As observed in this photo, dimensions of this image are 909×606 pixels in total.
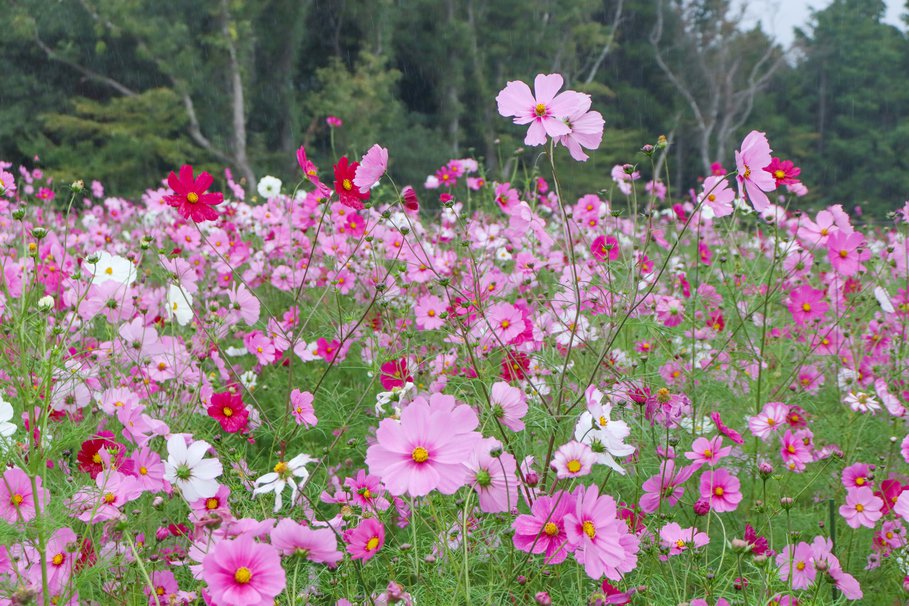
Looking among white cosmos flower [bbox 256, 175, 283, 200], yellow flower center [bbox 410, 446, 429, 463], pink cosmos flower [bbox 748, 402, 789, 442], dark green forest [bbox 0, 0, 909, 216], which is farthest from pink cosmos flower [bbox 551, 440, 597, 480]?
dark green forest [bbox 0, 0, 909, 216]

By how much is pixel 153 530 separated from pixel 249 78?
12407 mm

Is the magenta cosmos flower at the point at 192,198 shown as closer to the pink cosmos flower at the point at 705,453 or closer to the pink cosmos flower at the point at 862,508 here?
the pink cosmos flower at the point at 705,453

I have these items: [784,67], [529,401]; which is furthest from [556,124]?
[784,67]

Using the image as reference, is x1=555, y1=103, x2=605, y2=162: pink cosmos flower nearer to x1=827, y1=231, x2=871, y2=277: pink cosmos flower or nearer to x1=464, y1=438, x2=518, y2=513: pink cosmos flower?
x1=464, y1=438, x2=518, y2=513: pink cosmos flower

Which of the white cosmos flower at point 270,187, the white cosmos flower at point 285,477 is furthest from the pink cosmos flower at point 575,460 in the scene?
the white cosmos flower at point 270,187

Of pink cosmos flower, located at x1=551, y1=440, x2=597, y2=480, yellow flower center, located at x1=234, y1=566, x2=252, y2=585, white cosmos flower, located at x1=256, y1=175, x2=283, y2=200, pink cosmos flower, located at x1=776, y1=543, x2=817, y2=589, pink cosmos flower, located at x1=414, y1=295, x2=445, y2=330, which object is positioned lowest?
pink cosmos flower, located at x1=776, y1=543, x2=817, y2=589

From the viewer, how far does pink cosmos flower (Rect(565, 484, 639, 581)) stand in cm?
101

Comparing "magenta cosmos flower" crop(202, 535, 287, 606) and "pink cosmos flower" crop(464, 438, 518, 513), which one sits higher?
"pink cosmos flower" crop(464, 438, 518, 513)

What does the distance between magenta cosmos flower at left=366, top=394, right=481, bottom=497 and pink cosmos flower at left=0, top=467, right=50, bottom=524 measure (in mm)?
548

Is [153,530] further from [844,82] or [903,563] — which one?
[844,82]

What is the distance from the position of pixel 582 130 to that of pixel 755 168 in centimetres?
27

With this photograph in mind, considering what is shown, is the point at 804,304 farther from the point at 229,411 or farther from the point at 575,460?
the point at 229,411

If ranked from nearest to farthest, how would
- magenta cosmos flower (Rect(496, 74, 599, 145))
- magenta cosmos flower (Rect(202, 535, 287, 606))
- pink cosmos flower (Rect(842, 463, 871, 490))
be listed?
Result: 1. magenta cosmos flower (Rect(202, 535, 287, 606))
2. magenta cosmos flower (Rect(496, 74, 599, 145))
3. pink cosmos flower (Rect(842, 463, 871, 490))

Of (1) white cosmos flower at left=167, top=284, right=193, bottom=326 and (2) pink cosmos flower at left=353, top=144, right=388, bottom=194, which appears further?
(1) white cosmos flower at left=167, top=284, right=193, bottom=326
